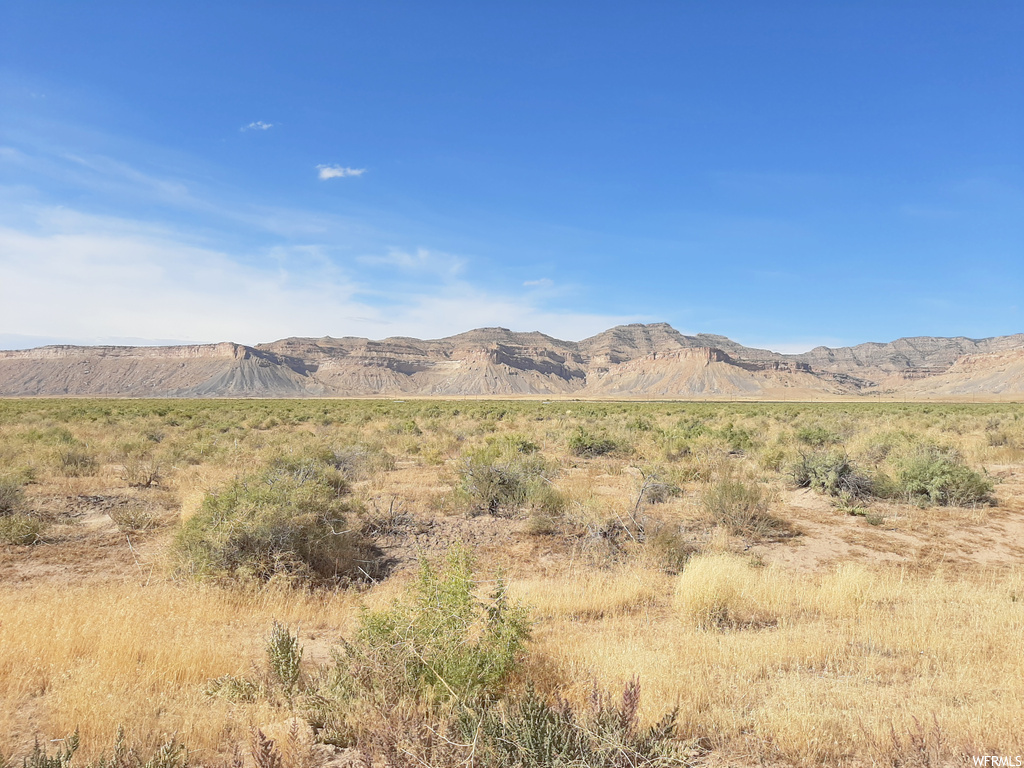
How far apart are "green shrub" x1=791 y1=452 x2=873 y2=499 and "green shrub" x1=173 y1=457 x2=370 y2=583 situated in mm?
10156

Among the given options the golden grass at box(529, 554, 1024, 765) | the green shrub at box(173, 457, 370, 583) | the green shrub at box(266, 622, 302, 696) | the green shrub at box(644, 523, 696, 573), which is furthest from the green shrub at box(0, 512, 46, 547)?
the green shrub at box(644, 523, 696, 573)

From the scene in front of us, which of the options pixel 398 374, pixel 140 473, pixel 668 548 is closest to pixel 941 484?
pixel 668 548

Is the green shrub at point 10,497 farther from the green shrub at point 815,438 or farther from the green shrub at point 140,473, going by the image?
the green shrub at point 815,438

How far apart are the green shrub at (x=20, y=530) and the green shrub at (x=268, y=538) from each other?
8.88ft

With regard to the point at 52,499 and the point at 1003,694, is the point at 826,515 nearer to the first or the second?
the point at 1003,694

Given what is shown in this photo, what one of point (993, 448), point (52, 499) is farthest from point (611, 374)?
point (52, 499)

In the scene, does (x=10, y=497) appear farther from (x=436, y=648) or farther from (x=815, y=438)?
(x=815, y=438)

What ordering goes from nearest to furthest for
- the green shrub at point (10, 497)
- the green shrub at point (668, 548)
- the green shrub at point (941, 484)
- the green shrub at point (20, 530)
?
the green shrub at point (668, 548) → the green shrub at point (20, 530) → the green shrub at point (10, 497) → the green shrub at point (941, 484)

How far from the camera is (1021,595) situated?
5.91 m

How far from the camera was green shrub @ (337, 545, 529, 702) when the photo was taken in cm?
346

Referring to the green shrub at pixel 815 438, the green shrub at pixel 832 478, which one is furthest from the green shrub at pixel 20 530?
the green shrub at pixel 815 438

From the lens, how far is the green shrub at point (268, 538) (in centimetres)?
652

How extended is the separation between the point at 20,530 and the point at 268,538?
4.38 meters

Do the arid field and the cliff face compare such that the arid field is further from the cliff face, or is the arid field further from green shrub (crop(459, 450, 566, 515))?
the cliff face
